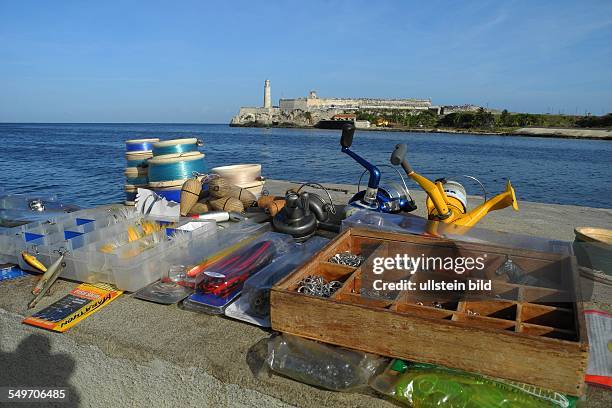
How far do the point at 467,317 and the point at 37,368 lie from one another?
2902 mm

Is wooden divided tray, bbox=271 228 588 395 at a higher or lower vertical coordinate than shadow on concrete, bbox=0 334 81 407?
higher

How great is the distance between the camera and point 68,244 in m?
3.55

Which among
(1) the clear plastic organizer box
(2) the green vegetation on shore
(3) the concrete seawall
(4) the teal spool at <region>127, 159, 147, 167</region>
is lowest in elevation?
(3) the concrete seawall

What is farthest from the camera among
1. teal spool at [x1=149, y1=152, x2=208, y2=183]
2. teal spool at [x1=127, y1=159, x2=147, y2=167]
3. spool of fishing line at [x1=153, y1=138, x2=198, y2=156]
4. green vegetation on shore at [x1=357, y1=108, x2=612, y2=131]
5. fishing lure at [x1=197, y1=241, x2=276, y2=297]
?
green vegetation on shore at [x1=357, y1=108, x2=612, y2=131]

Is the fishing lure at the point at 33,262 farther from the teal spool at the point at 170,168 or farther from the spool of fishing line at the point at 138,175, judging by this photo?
the spool of fishing line at the point at 138,175

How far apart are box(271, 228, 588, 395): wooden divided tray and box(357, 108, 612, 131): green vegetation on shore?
136 meters

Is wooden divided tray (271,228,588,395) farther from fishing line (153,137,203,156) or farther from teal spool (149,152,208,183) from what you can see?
fishing line (153,137,203,156)


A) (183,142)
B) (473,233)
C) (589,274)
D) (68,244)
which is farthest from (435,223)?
(183,142)

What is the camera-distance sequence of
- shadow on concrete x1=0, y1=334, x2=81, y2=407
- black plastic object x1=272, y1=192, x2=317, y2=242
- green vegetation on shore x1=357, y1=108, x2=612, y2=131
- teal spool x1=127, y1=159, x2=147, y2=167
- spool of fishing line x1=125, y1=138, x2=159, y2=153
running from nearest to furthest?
shadow on concrete x1=0, y1=334, x2=81, y2=407, black plastic object x1=272, y1=192, x2=317, y2=242, teal spool x1=127, y1=159, x2=147, y2=167, spool of fishing line x1=125, y1=138, x2=159, y2=153, green vegetation on shore x1=357, y1=108, x2=612, y2=131

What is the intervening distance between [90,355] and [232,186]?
3.74 metres

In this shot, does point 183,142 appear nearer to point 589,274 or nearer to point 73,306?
point 73,306

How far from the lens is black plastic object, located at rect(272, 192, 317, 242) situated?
4.48 metres

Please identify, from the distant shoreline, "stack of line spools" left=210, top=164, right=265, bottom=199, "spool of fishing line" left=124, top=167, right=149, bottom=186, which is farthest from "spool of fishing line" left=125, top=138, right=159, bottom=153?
the distant shoreline

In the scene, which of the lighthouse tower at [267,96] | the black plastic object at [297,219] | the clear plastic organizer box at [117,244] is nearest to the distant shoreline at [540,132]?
the lighthouse tower at [267,96]
